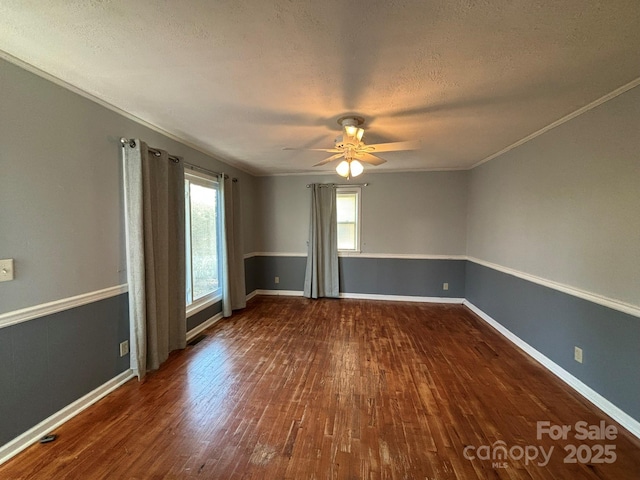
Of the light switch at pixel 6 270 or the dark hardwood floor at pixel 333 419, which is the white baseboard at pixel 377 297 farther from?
the light switch at pixel 6 270

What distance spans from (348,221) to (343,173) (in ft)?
8.87

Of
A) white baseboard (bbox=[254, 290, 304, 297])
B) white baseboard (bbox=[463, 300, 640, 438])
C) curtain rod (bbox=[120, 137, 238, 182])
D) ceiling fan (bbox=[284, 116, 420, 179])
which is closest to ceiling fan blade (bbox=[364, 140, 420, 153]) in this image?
ceiling fan (bbox=[284, 116, 420, 179])

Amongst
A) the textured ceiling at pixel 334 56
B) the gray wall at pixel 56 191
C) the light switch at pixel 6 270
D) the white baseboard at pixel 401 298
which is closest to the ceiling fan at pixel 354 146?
the textured ceiling at pixel 334 56

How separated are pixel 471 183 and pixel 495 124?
227cm

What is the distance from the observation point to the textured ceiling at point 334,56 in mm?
1291

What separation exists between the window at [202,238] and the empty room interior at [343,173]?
12 centimetres

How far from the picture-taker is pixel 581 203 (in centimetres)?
238

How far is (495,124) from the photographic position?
8.97ft

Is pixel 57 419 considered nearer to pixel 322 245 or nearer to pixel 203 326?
pixel 203 326

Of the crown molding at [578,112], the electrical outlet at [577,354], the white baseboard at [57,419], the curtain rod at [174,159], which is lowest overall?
the white baseboard at [57,419]

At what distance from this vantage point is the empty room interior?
149 cm

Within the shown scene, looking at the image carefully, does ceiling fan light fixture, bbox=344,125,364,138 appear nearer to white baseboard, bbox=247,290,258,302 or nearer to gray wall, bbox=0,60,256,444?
gray wall, bbox=0,60,256,444

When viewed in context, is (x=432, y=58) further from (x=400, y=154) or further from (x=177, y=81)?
(x=400, y=154)

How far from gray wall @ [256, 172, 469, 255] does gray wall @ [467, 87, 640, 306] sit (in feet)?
4.12
